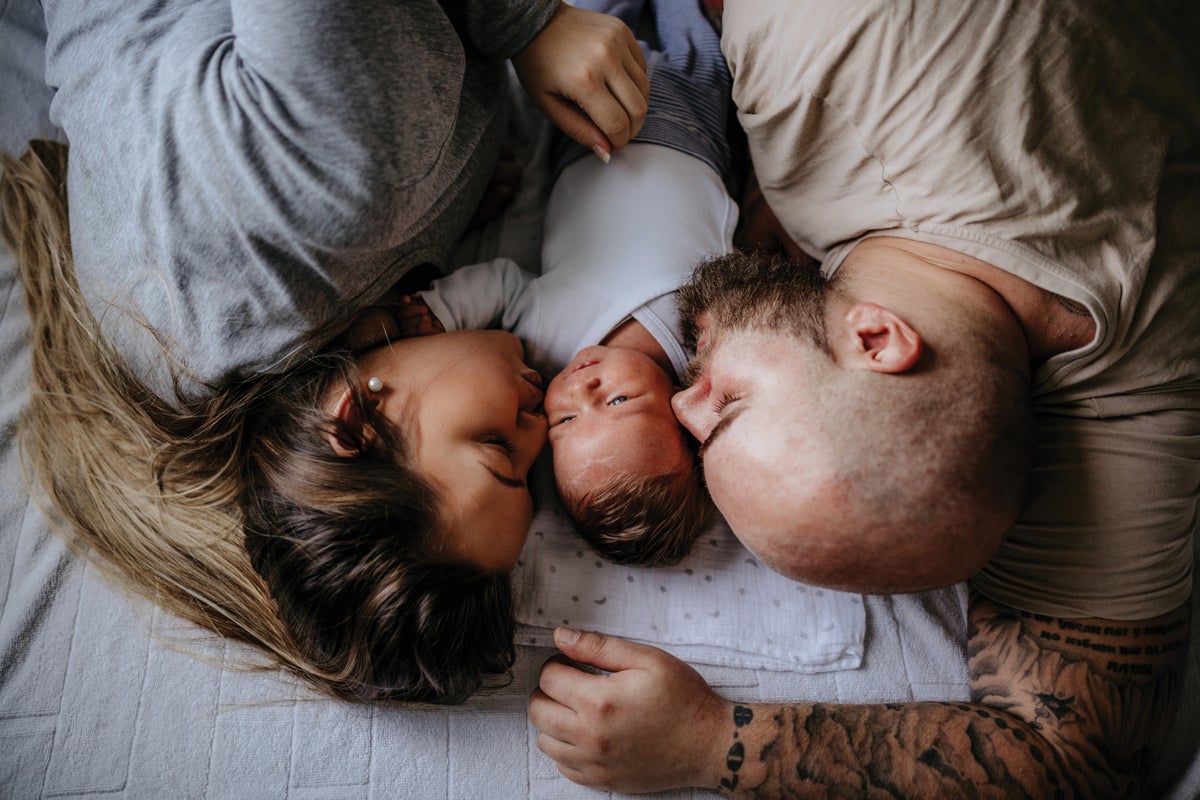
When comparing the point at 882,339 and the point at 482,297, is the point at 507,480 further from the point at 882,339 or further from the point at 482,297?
the point at 882,339

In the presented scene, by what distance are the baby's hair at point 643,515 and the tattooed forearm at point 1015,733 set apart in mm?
270

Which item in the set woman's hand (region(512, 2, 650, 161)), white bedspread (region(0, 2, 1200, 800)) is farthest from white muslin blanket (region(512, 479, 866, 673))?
woman's hand (region(512, 2, 650, 161))

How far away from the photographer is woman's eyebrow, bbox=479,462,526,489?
108cm

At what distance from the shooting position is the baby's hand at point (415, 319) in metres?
1.25

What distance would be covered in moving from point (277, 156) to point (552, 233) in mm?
574

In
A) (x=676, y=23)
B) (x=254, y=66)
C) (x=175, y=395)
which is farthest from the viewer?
(x=676, y=23)

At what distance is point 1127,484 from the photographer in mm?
1069

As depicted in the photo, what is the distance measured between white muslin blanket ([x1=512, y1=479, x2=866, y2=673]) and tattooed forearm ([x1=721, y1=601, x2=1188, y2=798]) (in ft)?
0.33

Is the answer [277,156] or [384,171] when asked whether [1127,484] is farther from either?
[277,156]

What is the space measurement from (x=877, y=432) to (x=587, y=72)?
703 mm

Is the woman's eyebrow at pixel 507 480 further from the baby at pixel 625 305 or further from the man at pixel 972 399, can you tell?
the man at pixel 972 399

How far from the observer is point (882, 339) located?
98cm

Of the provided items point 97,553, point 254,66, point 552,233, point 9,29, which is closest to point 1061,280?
point 552,233

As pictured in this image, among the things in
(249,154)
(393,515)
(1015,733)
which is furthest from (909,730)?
(249,154)
